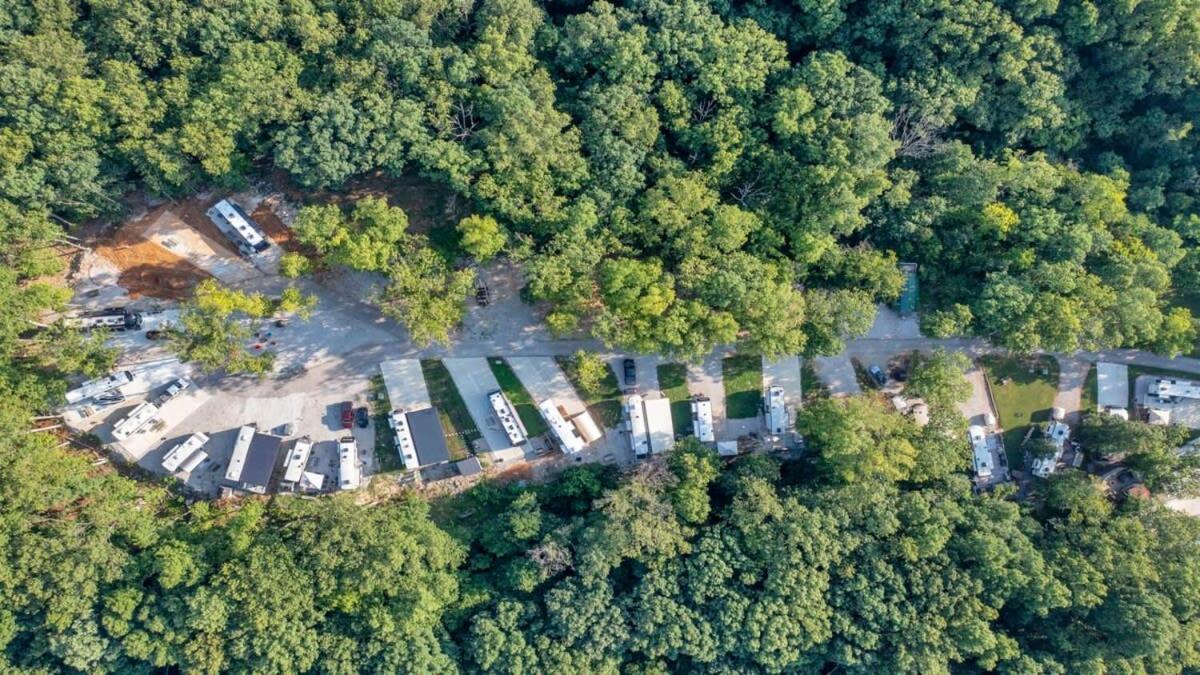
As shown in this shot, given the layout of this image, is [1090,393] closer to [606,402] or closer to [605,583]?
[606,402]

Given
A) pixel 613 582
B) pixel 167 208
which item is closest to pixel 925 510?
pixel 613 582

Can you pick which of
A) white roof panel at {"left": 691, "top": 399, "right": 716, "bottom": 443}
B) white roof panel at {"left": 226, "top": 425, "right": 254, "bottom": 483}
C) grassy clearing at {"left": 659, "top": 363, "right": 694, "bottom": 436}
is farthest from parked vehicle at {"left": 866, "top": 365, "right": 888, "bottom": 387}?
white roof panel at {"left": 226, "top": 425, "right": 254, "bottom": 483}

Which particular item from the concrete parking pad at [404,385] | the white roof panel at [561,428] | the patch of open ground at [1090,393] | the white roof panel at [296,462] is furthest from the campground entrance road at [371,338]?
the patch of open ground at [1090,393]

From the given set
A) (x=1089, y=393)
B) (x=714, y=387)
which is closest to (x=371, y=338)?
(x=714, y=387)

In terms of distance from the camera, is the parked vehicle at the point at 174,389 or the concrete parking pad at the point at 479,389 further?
the concrete parking pad at the point at 479,389

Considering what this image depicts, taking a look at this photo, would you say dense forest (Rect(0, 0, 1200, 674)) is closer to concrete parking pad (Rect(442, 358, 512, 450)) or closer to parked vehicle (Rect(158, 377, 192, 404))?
concrete parking pad (Rect(442, 358, 512, 450))

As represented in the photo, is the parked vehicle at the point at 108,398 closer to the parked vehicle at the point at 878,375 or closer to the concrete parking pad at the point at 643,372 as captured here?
the concrete parking pad at the point at 643,372
